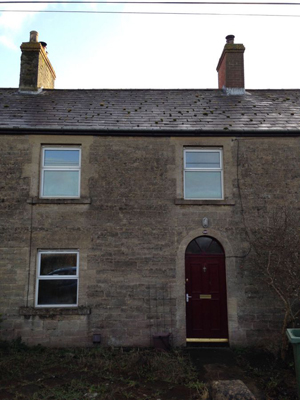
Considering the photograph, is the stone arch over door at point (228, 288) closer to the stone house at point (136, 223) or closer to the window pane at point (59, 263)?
the stone house at point (136, 223)

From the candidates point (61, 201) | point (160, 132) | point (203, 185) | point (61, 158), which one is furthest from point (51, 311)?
point (160, 132)

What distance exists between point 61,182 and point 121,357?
4.69 meters

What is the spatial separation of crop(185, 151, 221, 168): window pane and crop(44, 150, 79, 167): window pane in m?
3.09

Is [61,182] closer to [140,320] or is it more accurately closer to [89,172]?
[89,172]

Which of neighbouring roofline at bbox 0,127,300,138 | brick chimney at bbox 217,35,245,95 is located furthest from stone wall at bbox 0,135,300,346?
brick chimney at bbox 217,35,245,95

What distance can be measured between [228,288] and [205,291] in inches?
23.5

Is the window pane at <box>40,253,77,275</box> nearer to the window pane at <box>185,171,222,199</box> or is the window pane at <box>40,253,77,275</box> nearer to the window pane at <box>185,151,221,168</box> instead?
the window pane at <box>185,171,222,199</box>

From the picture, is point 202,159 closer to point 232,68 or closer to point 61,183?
point 61,183

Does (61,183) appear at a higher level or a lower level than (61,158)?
lower

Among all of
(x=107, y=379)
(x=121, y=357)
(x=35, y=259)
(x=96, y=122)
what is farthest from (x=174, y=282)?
(x=96, y=122)

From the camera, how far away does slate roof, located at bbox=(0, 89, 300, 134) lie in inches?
380

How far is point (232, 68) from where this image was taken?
12734 mm

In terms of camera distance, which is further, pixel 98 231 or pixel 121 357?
pixel 98 231

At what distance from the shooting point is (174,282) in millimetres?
8844
